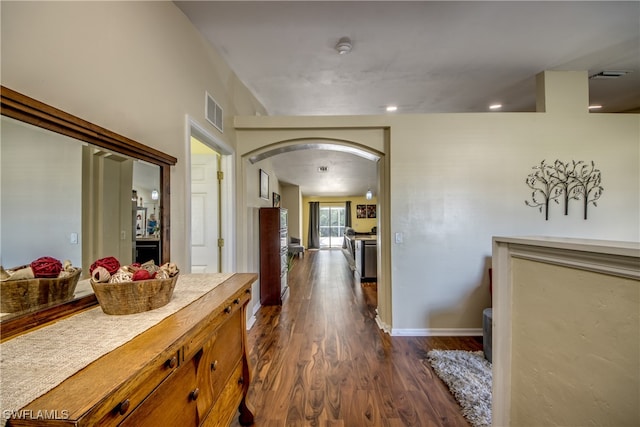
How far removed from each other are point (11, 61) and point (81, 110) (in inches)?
10.0

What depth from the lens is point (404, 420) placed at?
1.64 m

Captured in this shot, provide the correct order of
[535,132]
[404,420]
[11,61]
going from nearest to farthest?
[11,61] → [404,420] → [535,132]

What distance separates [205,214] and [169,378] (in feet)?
7.48

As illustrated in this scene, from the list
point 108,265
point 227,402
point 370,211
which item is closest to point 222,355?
point 227,402

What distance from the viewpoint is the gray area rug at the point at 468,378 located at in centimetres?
167

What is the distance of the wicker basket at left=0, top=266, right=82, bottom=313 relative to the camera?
2.51ft

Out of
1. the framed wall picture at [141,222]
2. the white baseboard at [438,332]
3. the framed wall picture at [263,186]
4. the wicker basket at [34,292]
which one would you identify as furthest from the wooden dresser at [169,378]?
the framed wall picture at [263,186]

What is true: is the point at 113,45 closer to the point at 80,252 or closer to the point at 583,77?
the point at 80,252

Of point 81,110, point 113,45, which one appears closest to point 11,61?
point 81,110

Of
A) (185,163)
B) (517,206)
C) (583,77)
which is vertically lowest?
(517,206)

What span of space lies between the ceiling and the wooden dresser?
2108 mm

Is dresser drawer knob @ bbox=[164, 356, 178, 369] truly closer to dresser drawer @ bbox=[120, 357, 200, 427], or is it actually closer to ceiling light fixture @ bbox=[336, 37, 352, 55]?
dresser drawer @ bbox=[120, 357, 200, 427]

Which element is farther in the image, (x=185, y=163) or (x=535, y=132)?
(x=535, y=132)

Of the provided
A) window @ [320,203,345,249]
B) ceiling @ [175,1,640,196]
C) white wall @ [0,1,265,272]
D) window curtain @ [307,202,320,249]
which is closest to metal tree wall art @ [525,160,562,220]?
ceiling @ [175,1,640,196]
